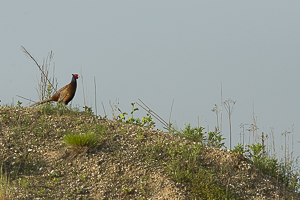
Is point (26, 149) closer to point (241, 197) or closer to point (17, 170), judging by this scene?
point (17, 170)

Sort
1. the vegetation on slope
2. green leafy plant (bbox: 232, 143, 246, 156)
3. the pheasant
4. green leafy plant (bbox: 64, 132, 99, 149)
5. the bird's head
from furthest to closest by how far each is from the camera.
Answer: the bird's head
the pheasant
green leafy plant (bbox: 232, 143, 246, 156)
green leafy plant (bbox: 64, 132, 99, 149)
the vegetation on slope

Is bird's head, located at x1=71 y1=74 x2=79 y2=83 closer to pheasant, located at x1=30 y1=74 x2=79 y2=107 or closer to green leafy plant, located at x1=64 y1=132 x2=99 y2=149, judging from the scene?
pheasant, located at x1=30 y1=74 x2=79 y2=107

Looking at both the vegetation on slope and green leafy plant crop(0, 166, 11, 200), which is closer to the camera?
green leafy plant crop(0, 166, 11, 200)

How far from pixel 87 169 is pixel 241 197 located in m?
2.32

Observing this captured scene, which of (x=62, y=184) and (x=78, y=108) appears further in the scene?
(x=78, y=108)

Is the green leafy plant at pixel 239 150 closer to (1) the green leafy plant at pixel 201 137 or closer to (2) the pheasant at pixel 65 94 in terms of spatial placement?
(1) the green leafy plant at pixel 201 137

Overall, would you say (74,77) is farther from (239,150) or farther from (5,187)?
(239,150)

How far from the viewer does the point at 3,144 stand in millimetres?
6055

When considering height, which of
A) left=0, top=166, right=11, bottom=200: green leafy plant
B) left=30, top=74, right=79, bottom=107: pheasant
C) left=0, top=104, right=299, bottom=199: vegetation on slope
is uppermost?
left=30, top=74, right=79, bottom=107: pheasant

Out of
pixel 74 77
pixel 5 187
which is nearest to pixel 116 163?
pixel 5 187

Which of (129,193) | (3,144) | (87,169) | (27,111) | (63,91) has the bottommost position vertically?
(129,193)

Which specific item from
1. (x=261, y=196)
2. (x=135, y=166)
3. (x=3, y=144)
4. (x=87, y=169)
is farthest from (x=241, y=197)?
(x=3, y=144)

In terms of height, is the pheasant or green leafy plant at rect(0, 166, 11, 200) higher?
the pheasant

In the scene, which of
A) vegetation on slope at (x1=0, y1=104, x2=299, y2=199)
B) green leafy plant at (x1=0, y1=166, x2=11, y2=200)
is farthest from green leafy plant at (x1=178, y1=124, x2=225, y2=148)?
green leafy plant at (x1=0, y1=166, x2=11, y2=200)
